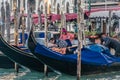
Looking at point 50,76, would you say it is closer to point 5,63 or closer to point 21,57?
point 21,57

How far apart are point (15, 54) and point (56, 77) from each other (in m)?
1.50

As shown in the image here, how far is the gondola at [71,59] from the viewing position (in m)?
11.3

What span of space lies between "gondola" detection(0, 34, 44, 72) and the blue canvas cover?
1266mm

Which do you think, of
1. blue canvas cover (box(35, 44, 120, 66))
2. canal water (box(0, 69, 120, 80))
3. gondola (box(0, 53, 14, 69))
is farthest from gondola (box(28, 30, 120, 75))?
gondola (box(0, 53, 14, 69))

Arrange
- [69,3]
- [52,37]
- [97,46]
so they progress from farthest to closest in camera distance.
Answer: [69,3]
[52,37]
[97,46]

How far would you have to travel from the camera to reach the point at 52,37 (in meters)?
17.1

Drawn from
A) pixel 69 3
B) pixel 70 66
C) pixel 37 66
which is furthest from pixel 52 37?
pixel 69 3

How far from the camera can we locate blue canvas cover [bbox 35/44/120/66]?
37.2ft

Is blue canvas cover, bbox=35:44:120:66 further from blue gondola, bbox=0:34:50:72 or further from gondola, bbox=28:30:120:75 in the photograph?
blue gondola, bbox=0:34:50:72

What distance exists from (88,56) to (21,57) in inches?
84.1

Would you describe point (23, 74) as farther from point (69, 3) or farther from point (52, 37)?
point (69, 3)

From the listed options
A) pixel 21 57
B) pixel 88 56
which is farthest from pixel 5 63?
pixel 88 56

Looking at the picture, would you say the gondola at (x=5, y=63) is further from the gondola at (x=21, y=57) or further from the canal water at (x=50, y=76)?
the gondola at (x=21, y=57)

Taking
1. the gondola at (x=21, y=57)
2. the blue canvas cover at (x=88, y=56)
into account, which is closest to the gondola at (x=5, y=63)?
the gondola at (x=21, y=57)
